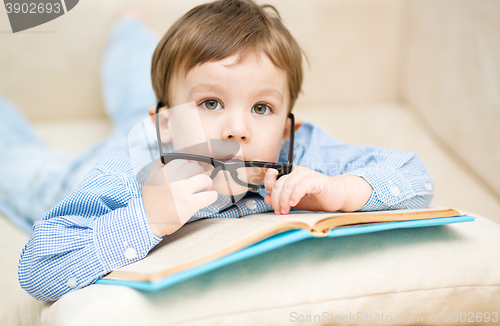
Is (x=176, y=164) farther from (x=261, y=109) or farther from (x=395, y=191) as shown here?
(x=395, y=191)

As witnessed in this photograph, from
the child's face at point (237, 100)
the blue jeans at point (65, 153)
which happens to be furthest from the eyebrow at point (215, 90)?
the blue jeans at point (65, 153)

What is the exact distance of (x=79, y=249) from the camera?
60 cm

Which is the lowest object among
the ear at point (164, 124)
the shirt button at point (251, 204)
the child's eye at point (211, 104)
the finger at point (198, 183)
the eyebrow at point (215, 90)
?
the shirt button at point (251, 204)

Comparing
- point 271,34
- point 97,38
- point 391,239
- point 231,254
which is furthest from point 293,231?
point 97,38

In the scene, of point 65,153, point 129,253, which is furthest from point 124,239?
point 65,153

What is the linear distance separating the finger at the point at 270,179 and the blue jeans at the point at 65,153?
58cm

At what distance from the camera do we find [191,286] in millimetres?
503

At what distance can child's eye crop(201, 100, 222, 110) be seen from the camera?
0.73 meters

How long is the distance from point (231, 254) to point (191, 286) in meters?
0.09

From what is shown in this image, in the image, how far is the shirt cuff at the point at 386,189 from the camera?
70 centimetres

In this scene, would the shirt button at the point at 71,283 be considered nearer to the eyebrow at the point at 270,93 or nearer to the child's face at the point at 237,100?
the child's face at the point at 237,100

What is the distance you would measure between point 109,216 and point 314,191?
34 cm

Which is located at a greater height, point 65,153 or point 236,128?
point 236,128

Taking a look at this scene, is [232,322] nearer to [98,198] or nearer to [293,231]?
[293,231]
